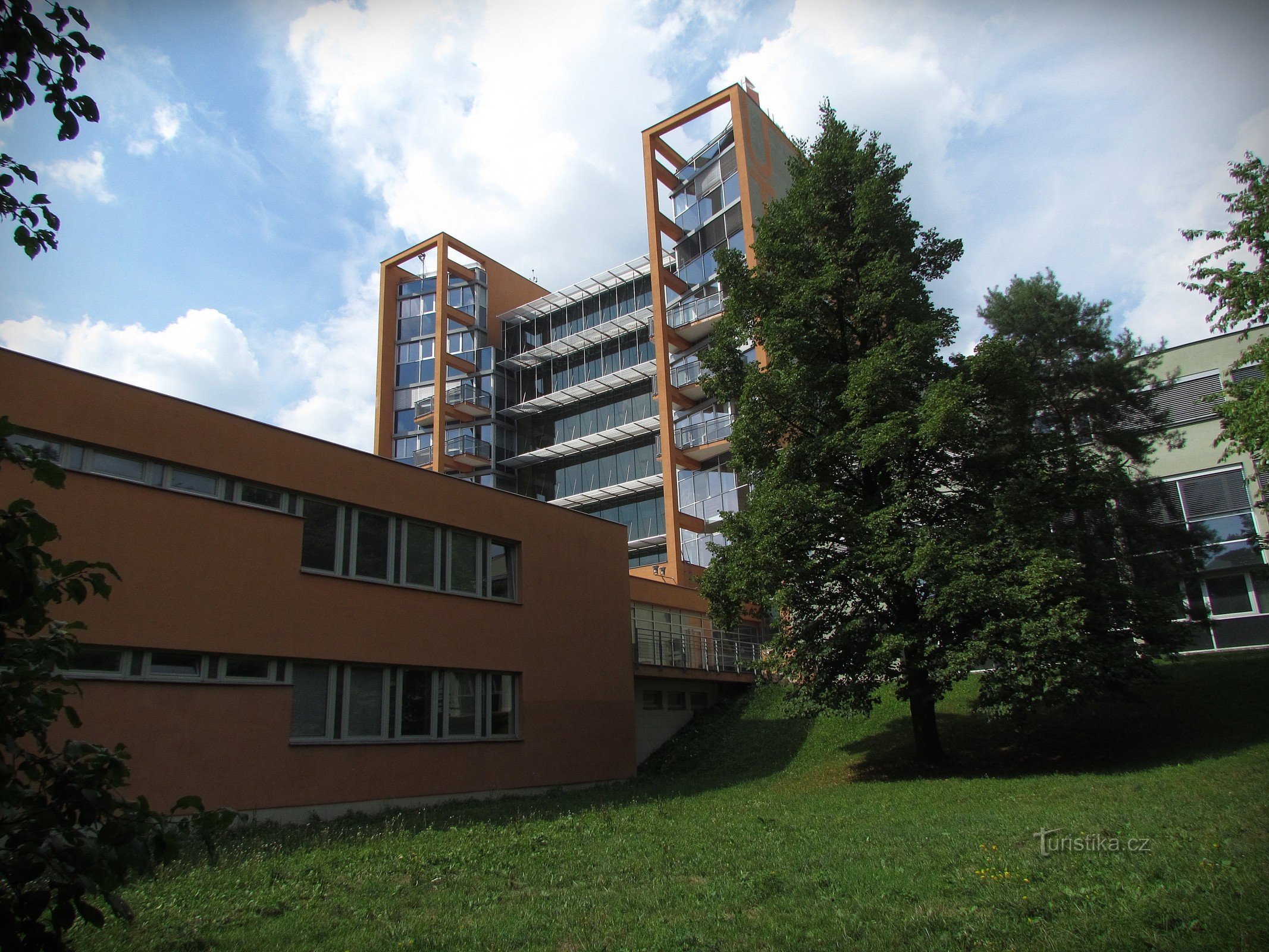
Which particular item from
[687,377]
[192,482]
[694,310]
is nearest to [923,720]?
[192,482]

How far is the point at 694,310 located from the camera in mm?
37281

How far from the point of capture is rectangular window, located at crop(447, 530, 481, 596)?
18.4 m

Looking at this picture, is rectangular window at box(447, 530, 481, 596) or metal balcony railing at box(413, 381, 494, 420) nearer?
rectangular window at box(447, 530, 481, 596)

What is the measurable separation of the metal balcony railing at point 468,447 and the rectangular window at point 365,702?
92.6 ft

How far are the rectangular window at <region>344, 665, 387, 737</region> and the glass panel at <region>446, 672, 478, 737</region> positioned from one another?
5.40 ft

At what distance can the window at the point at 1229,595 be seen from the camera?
84.8 ft

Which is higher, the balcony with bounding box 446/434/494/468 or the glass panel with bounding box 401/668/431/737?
the balcony with bounding box 446/434/494/468

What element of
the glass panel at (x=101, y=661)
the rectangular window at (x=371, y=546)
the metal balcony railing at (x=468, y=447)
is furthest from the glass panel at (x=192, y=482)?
the metal balcony railing at (x=468, y=447)

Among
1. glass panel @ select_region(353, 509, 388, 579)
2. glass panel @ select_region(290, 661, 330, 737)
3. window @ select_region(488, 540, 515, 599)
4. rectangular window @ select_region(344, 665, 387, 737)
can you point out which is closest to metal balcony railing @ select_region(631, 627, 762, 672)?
window @ select_region(488, 540, 515, 599)

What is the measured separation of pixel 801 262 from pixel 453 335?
29.8 m

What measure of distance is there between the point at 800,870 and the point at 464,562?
11.5 metres

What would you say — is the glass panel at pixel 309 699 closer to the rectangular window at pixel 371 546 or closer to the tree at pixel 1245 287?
the rectangular window at pixel 371 546

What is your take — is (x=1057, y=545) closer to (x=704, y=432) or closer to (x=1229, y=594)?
(x=1229, y=594)

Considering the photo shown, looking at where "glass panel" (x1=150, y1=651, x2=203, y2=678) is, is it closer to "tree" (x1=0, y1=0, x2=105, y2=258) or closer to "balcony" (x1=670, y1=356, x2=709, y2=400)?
"tree" (x1=0, y1=0, x2=105, y2=258)
